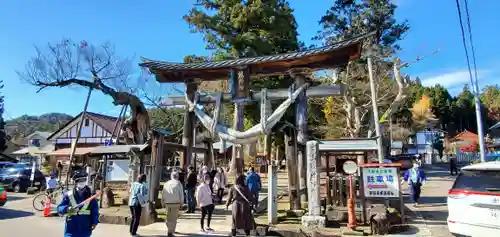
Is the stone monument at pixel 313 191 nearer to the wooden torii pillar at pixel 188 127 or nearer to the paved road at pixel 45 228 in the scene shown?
the paved road at pixel 45 228

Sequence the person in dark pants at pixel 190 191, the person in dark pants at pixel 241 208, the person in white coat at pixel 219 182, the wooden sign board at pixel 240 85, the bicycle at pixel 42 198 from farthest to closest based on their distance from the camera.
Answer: the person in white coat at pixel 219 182 → the bicycle at pixel 42 198 → the person in dark pants at pixel 190 191 → the wooden sign board at pixel 240 85 → the person in dark pants at pixel 241 208

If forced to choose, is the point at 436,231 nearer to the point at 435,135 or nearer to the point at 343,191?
the point at 343,191

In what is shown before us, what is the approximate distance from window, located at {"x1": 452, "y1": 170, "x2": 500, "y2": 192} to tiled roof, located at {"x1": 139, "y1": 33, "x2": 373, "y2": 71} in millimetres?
5833

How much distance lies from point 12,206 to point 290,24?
2145 centimetres

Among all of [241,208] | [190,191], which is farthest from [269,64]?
[241,208]

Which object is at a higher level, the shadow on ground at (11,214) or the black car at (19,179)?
the black car at (19,179)

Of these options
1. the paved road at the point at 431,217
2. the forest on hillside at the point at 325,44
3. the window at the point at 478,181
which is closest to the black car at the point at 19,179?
the forest on hillside at the point at 325,44

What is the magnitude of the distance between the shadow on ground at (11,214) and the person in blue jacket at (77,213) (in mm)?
9529

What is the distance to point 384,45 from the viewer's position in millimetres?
29828

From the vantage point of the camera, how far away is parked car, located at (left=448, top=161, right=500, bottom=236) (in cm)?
625

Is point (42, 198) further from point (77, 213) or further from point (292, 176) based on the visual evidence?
point (77, 213)

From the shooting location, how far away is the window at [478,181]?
646 cm

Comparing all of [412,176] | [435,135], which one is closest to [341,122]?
[412,176]

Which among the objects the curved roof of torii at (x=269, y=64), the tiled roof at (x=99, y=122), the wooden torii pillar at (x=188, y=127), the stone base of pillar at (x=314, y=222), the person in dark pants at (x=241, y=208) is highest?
the tiled roof at (x=99, y=122)
